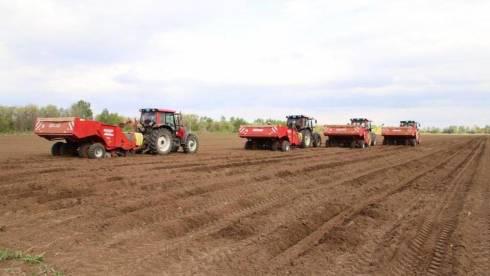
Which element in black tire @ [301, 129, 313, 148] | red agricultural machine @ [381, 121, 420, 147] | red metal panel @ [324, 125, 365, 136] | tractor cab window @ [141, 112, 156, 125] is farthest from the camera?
red agricultural machine @ [381, 121, 420, 147]

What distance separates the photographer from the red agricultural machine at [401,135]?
95.8 ft

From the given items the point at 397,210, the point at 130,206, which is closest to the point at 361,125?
the point at 397,210

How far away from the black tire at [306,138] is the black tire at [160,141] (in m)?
8.40

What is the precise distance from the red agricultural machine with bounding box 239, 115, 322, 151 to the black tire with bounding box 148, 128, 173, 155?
4922 millimetres

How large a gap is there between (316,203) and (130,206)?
10.3ft

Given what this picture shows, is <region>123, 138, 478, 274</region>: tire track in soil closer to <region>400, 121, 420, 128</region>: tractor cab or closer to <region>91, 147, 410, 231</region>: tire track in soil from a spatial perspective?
<region>91, 147, 410, 231</region>: tire track in soil

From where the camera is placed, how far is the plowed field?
4.77 metres

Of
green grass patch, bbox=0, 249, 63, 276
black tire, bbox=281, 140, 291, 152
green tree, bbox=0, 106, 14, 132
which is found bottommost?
green grass patch, bbox=0, 249, 63, 276

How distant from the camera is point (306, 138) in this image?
934 inches

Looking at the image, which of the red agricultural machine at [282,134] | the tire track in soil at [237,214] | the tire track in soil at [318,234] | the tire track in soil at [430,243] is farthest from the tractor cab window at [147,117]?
the tire track in soil at [430,243]

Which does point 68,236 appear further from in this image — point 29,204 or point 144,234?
point 29,204

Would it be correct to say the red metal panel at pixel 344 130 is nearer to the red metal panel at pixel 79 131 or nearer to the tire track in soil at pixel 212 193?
the red metal panel at pixel 79 131

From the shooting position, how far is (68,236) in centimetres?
555

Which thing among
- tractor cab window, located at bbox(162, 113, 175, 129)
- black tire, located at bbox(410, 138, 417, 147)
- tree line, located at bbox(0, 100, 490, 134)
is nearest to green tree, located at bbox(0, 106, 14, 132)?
tree line, located at bbox(0, 100, 490, 134)
